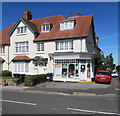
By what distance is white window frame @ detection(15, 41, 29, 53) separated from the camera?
21842mm

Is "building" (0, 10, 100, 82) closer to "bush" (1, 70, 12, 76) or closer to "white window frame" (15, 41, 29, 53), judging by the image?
"white window frame" (15, 41, 29, 53)

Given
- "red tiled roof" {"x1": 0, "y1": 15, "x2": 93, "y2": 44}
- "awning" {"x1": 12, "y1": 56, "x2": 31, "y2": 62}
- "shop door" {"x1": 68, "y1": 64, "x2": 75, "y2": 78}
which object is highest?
"red tiled roof" {"x1": 0, "y1": 15, "x2": 93, "y2": 44}

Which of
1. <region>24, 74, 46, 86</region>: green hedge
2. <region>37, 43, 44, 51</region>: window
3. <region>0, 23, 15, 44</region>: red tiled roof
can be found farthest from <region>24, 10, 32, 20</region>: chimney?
<region>24, 74, 46, 86</region>: green hedge

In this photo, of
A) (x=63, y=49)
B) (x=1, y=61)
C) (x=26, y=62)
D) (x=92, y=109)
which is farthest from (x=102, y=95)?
(x=1, y=61)

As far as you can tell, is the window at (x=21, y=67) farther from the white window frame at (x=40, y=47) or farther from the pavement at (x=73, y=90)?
the pavement at (x=73, y=90)

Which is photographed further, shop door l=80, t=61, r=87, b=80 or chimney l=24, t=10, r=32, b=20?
chimney l=24, t=10, r=32, b=20

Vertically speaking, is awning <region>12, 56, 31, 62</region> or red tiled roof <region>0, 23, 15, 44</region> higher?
red tiled roof <region>0, 23, 15, 44</region>

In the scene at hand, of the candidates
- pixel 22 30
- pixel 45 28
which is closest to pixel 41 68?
pixel 45 28

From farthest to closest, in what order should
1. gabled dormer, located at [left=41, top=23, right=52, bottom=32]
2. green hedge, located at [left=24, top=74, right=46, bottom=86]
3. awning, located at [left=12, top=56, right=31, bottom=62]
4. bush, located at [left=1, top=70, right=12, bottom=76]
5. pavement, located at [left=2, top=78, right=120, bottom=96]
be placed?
gabled dormer, located at [left=41, top=23, right=52, bottom=32] → bush, located at [left=1, top=70, right=12, bottom=76] → awning, located at [left=12, top=56, right=31, bottom=62] → green hedge, located at [left=24, top=74, right=46, bottom=86] → pavement, located at [left=2, top=78, right=120, bottom=96]

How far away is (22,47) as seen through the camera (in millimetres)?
22234

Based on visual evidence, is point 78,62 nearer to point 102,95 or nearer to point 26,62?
point 102,95

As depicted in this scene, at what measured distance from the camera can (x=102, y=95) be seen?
10219 millimetres

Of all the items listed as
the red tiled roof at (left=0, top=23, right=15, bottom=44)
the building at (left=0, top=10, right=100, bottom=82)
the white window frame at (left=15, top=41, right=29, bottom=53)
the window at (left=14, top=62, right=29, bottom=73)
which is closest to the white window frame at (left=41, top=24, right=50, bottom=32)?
the building at (left=0, top=10, right=100, bottom=82)

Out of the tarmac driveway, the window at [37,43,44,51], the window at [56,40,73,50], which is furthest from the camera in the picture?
the window at [37,43,44,51]
